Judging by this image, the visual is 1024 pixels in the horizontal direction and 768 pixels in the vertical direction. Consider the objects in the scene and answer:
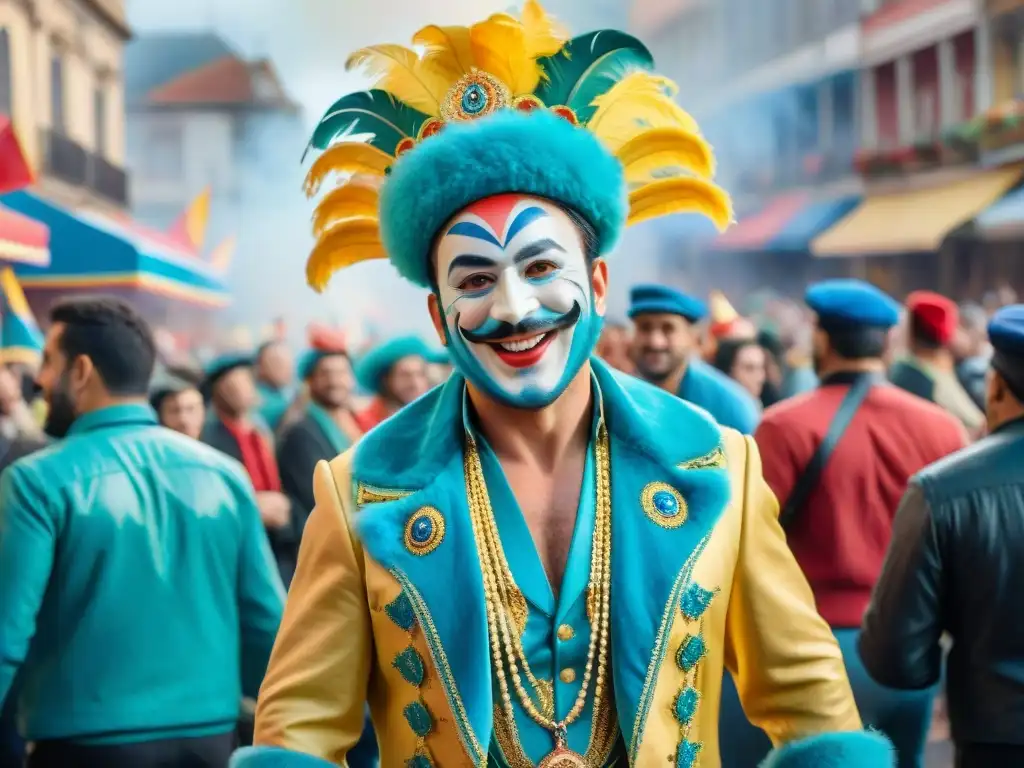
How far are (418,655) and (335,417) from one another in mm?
4981

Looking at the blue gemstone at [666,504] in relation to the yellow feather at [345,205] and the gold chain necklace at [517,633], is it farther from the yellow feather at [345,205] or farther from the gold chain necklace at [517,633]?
the yellow feather at [345,205]

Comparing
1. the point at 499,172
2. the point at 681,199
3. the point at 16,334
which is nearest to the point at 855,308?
the point at 681,199

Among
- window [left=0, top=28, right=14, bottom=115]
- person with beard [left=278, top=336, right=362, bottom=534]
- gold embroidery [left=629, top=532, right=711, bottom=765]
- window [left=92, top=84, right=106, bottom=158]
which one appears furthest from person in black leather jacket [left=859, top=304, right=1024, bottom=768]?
window [left=92, top=84, right=106, bottom=158]

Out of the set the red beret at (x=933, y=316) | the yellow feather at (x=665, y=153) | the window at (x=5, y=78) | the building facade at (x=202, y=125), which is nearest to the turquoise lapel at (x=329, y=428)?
the red beret at (x=933, y=316)

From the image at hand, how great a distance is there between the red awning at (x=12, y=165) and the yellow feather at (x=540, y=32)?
525cm

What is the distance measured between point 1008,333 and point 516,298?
1.62 metres

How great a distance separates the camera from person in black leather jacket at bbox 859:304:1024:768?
3721 mm

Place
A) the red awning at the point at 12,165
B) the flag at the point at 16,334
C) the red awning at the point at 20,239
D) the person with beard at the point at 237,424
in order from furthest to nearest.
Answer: the red awning at the point at 20,239 < the flag at the point at 16,334 < the red awning at the point at 12,165 < the person with beard at the point at 237,424

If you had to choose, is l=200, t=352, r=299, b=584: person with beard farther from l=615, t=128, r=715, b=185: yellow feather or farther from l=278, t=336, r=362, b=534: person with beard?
l=615, t=128, r=715, b=185: yellow feather

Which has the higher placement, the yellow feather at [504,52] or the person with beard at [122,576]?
the yellow feather at [504,52]

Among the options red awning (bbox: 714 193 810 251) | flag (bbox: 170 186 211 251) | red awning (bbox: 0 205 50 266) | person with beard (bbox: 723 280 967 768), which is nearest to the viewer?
person with beard (bbox: 723 280 967 768)

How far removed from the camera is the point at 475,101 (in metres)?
2.95

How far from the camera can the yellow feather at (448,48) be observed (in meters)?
2.99

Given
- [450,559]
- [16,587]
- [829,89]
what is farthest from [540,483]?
[829,89]
